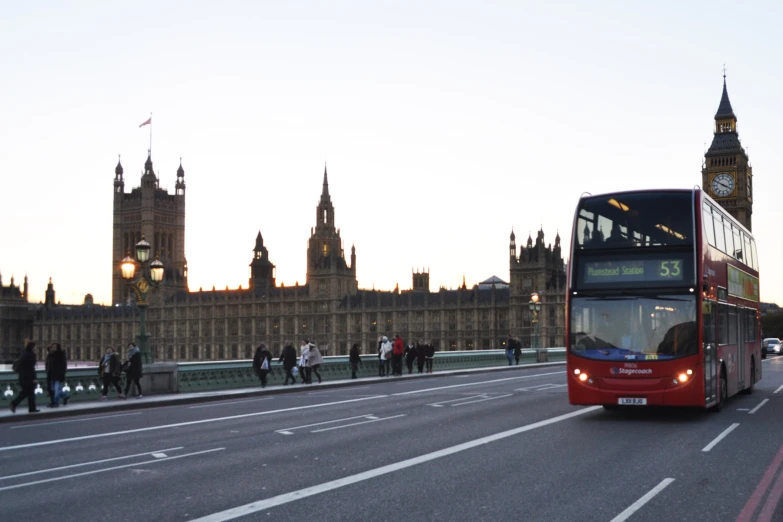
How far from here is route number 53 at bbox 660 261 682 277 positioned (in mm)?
16203

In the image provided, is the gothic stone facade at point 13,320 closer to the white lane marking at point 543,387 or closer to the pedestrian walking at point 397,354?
the pedestrian walking at point 397,354

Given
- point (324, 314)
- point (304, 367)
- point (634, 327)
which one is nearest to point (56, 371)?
point (304, 367)

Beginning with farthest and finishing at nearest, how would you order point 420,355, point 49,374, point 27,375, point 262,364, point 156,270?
point 420,355, point 262,364, point 156,270, point 49,374, point 27,375

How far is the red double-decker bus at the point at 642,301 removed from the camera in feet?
52.7

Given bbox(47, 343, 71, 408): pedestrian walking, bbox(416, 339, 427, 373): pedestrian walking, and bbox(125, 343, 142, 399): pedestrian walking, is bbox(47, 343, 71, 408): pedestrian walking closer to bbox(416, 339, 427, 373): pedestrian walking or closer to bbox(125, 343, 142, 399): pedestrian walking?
bbox(125, 343, 142, 399): pedestrian walking

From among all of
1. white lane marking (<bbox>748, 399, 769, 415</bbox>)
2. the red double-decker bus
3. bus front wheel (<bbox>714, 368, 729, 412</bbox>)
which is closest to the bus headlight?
the red double-decker bus

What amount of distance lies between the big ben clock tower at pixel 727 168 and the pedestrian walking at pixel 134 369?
552 feet

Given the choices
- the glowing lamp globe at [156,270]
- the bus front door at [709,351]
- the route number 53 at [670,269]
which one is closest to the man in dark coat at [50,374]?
the glowing lamp globe at [156,270]

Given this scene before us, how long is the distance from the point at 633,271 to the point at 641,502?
779cm

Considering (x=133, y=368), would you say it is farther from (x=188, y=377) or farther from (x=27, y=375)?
(x=27, y=375)

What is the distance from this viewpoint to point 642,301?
1627 centimetres

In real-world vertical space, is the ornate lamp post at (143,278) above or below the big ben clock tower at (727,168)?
below

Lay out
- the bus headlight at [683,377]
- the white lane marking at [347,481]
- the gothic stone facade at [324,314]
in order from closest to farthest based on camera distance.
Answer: the white lane marking at [347,481], the bus headlight at [683,377], the gothic stone facade at [324,314]

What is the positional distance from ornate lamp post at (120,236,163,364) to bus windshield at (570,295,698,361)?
13.0 meters
